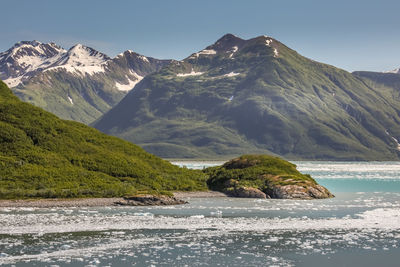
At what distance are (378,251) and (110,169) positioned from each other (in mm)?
72754

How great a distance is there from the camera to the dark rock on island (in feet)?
345

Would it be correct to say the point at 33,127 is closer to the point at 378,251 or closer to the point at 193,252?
the point at 193,252

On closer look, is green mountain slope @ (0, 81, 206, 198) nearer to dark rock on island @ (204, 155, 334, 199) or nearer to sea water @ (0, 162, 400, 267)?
dark rock on island @ (204, 155, 334, 199)

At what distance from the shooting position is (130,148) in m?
132

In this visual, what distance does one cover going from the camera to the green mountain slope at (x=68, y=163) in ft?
316

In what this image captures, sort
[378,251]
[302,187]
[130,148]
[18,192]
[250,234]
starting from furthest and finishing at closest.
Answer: [130,148]
[302,187]
[18,192]
[250,234]
[378,251]

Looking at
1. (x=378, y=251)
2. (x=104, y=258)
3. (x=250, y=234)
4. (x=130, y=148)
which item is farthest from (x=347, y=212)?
(x=130, y=148)

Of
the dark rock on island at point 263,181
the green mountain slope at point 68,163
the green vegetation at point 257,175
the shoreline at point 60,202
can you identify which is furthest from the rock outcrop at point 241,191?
the shoreline at point 60,202

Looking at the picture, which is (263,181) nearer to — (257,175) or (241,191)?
(257,175)

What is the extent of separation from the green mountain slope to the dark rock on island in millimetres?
5706

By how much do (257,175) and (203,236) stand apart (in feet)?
207

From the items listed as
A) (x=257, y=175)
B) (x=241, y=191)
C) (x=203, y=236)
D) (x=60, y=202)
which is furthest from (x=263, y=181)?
(x=203, y=236)

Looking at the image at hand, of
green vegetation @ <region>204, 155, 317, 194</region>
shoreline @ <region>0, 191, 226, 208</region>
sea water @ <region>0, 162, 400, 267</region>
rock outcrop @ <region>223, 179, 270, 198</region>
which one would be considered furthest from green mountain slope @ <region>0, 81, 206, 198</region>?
sea water @ <region>0, 162, 400, 267</region>

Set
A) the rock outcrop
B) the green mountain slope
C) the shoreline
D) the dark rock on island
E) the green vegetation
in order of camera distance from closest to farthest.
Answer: the shoreline, the green mountain slope, the dark rock on island, the rock outcrop, the green vegetation
